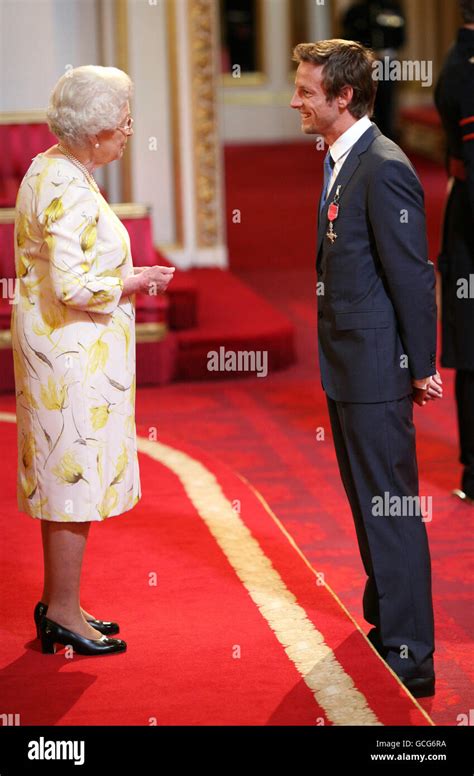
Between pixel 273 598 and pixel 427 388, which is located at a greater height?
pixel 427 388

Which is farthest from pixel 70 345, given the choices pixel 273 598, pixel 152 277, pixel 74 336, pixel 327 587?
pixel 327 587

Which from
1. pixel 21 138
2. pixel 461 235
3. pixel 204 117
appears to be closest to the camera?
pixel 461 235

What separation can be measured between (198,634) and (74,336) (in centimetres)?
92

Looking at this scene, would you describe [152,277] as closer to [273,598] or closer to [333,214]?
[333,214]

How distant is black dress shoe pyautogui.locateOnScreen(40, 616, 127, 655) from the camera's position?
3.55 meters

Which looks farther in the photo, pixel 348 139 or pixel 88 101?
pixel 348 139

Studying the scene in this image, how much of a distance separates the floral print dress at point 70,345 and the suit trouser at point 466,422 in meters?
2.06

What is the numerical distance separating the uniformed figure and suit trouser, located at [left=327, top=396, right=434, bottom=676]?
1685 millimetres

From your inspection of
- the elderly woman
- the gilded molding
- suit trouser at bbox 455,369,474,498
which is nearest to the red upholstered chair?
the gilded molding

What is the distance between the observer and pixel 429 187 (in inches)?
530

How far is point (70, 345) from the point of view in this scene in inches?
133

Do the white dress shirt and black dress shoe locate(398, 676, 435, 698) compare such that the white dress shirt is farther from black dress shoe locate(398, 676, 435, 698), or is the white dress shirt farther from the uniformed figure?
the uniformed figure

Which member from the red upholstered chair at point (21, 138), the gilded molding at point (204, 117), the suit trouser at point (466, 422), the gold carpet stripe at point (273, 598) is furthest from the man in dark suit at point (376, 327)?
the gilded molding at point (204, 117)

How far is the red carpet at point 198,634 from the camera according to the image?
10.6ft
